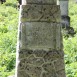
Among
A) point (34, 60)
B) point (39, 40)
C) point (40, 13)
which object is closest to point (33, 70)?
point (34, 60)

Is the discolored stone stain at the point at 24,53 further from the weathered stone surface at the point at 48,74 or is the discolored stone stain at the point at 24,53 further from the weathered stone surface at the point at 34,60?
the weathered stone surface at the point at 48,74

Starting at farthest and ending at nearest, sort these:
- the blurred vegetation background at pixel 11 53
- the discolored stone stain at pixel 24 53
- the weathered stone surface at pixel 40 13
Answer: the blurred vegetation background at pixel 11 53
the discolored stone stain at pixel 24 53
the weathered stone surface at pixel 40 13

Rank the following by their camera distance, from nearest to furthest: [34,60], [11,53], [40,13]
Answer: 1. [40,13]
2. [34,60]
3. [11,53]

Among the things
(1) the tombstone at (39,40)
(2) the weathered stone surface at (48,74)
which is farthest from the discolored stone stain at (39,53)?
(2) the weathered stone surface at (48,74)

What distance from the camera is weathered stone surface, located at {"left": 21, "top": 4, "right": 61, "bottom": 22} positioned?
6.52 m

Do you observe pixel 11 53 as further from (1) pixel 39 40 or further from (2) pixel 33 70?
(1) pixel 39 40

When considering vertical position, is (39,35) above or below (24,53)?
above

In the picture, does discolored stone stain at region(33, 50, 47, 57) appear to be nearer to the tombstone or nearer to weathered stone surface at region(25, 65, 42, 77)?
the tombstone

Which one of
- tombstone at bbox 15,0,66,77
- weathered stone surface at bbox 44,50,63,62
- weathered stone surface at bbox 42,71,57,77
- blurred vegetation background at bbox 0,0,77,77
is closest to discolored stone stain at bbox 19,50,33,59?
tombstone at bbox 15,0,66,77

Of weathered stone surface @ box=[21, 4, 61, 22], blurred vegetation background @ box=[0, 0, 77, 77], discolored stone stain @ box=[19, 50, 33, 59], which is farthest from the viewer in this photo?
blurred vegetation background @ box=[0, 0, 77, 77]

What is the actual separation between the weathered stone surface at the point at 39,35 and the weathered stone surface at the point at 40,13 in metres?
0.10

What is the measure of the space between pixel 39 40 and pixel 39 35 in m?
0.10

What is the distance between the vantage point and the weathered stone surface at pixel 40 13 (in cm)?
652

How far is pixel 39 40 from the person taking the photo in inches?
261
